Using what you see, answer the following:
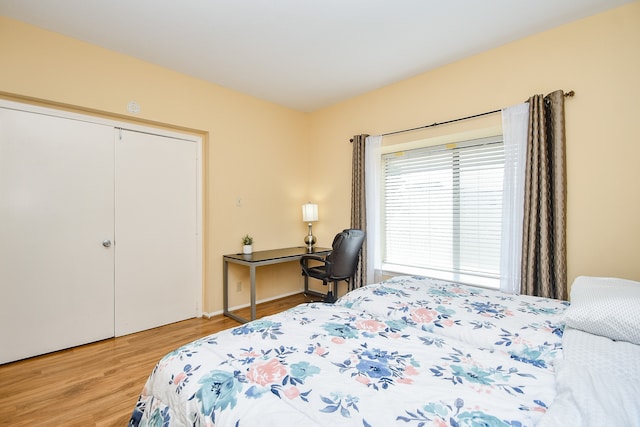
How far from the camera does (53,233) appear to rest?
2.52 meters

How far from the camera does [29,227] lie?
2.41 m

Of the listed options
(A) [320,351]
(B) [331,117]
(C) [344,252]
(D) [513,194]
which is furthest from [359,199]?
(A) [320,351]

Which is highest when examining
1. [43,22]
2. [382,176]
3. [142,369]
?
[43,22]

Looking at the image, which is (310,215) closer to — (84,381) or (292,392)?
(84,381)

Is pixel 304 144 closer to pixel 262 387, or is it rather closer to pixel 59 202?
pixel 59 202

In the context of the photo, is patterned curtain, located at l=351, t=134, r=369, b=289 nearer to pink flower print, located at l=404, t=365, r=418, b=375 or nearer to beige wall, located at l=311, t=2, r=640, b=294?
beige wall, located at l=311, t=2, r=640, b=294

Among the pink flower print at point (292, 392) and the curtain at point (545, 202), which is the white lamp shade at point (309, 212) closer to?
the curtain at point (545, 202)

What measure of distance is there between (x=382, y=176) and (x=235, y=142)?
191cm

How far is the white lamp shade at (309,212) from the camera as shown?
416 cm

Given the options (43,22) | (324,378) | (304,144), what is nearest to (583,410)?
(324,378)

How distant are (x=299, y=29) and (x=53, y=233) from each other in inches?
106

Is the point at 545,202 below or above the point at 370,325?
above

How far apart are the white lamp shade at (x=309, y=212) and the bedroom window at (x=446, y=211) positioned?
3.19 feet

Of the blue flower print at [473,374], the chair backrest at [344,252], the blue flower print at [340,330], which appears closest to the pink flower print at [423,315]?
the blue flower print at [340,330]
